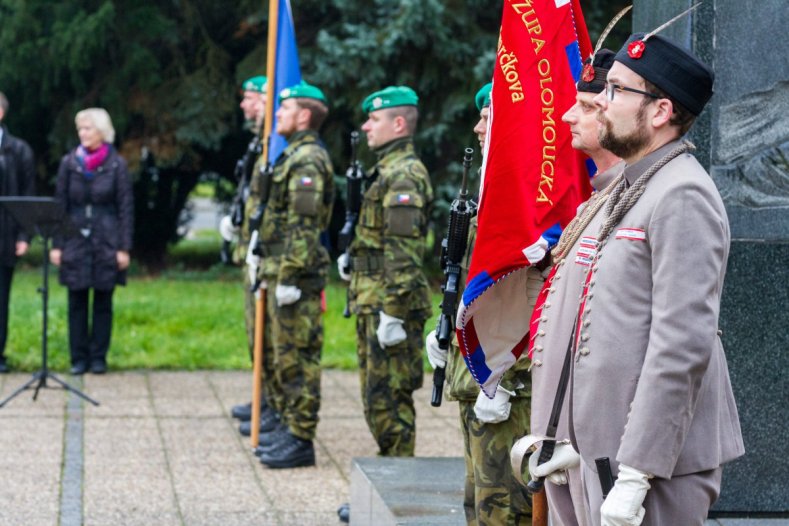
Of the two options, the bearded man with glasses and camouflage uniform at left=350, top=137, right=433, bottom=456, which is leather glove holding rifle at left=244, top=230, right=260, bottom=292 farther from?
the bearded man with glasses

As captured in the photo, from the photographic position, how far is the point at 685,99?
10.5ft

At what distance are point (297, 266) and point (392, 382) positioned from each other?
98 centimetres

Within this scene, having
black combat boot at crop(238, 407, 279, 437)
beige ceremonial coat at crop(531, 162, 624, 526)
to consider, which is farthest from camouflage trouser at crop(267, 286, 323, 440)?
beige ceremonial coat at crop(531, 162, 624, 526)

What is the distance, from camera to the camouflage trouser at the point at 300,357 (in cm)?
775

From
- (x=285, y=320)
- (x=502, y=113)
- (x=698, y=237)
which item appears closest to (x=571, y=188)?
(x=502, y=113)

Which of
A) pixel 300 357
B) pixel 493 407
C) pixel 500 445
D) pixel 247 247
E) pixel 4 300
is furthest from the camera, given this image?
pixel 4 300

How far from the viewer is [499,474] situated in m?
4.50

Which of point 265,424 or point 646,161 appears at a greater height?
point 646,161

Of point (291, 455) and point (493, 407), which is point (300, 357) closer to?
point (291, 455)

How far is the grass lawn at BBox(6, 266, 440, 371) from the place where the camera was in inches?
455

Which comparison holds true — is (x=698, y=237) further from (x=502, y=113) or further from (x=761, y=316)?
(x=761, y=316)

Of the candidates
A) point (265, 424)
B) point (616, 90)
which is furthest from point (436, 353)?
point (265, 424)

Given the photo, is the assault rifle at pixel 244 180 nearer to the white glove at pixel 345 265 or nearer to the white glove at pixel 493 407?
the white glove at pixel 345 265

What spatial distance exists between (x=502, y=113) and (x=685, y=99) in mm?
1195
